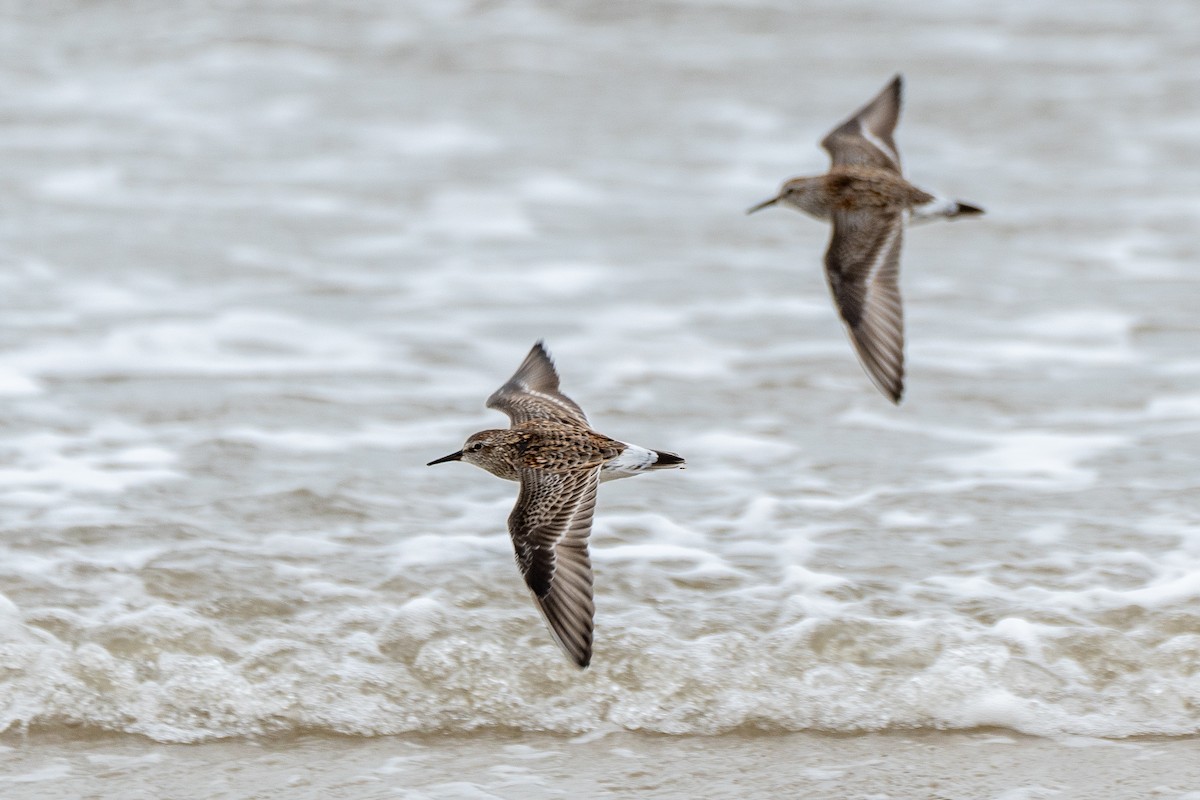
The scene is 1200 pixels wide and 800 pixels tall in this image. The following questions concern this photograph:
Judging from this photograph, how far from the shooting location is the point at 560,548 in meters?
4.31

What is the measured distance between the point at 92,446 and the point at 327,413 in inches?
36.0

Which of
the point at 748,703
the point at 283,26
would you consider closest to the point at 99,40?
the point at 283,26

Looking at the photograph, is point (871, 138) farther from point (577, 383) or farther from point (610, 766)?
point (610, 766)

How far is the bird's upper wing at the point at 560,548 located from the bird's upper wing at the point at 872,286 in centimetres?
124

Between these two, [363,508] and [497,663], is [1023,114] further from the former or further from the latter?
[497,663]

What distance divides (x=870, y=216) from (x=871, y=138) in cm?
70

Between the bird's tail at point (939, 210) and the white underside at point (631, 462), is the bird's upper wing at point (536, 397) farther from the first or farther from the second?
the bird's tail at point (939, 210)

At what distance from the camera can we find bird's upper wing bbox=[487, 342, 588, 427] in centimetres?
513

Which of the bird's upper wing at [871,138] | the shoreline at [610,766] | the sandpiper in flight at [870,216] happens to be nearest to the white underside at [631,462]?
the shoreline at [610,766]

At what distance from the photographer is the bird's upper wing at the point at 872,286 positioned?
5.45 m

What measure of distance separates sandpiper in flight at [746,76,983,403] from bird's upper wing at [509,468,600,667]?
1236 mm

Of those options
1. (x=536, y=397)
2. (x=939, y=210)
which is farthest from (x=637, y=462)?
(x=939, y=210)

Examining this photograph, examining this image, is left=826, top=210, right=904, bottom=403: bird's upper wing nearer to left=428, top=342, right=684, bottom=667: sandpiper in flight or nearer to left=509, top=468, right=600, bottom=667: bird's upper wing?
left=428, top=342, right=684, bottom=667: sandpiper in flight

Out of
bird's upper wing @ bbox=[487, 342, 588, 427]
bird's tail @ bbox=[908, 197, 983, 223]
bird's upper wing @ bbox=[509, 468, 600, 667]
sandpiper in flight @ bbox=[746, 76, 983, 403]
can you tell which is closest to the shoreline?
bird's upper wing @ bbox=[509, 468, 600, 667]
